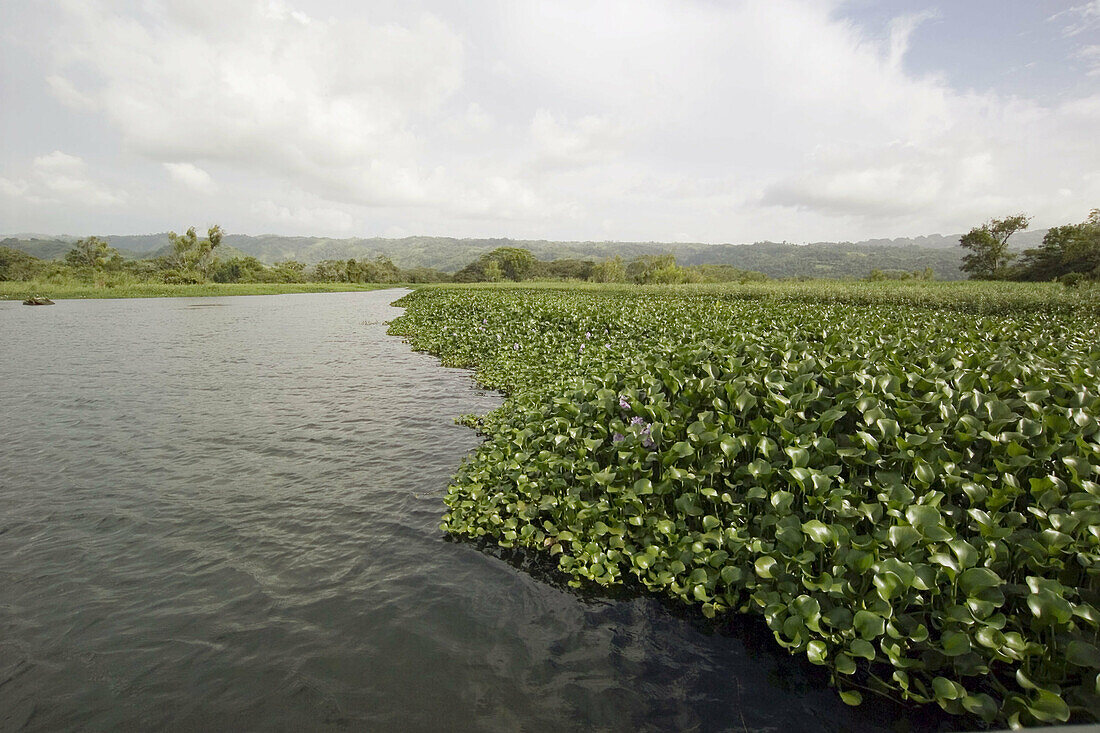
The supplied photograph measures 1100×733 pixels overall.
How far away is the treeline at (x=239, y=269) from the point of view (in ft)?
264

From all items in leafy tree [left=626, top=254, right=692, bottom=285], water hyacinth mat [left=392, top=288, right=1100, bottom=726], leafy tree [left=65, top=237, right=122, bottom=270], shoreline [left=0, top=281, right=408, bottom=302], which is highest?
leafy tree [left=65, top=237, right=122, bottom=270]

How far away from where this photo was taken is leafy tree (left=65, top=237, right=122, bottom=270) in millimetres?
82812

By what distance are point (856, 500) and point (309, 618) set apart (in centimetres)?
505

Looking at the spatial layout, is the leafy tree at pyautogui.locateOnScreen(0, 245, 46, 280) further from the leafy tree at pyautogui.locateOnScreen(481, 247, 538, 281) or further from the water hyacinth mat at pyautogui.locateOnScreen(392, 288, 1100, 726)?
the water hyacinth mat at pyautogui.locateOnScreen(392, 288, 1100, 726)

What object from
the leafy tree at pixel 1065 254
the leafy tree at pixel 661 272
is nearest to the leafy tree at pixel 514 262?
the leafy tree at pixel 661 272

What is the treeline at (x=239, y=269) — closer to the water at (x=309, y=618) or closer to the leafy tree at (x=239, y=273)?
the leafy tree at (x=239, y=273)

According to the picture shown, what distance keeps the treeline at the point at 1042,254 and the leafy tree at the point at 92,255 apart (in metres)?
120

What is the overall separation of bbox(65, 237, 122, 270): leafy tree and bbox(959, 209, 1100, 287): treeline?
120 m

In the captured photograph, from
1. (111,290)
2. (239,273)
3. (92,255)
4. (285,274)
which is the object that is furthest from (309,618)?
(239,273)

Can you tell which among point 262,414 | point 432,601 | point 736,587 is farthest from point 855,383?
point 262,414

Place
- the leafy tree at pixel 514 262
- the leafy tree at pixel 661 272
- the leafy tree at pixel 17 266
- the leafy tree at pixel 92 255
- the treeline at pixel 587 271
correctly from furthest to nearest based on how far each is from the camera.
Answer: the leafy tree at pixel 514 262 → the treeline at pixel 587 271 → the leafy tree at pixel 661 272 → the leafy tree at pixel 92 255 → the leafy tree at pixel 17 266

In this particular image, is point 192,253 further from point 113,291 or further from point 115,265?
point 113,291

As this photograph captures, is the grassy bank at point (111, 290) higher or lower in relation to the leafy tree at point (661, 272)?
lower

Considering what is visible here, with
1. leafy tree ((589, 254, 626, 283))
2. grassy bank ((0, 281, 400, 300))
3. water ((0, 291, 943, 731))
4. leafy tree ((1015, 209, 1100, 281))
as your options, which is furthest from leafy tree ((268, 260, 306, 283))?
leafy tree ((1015, 209, 1100, 281))
